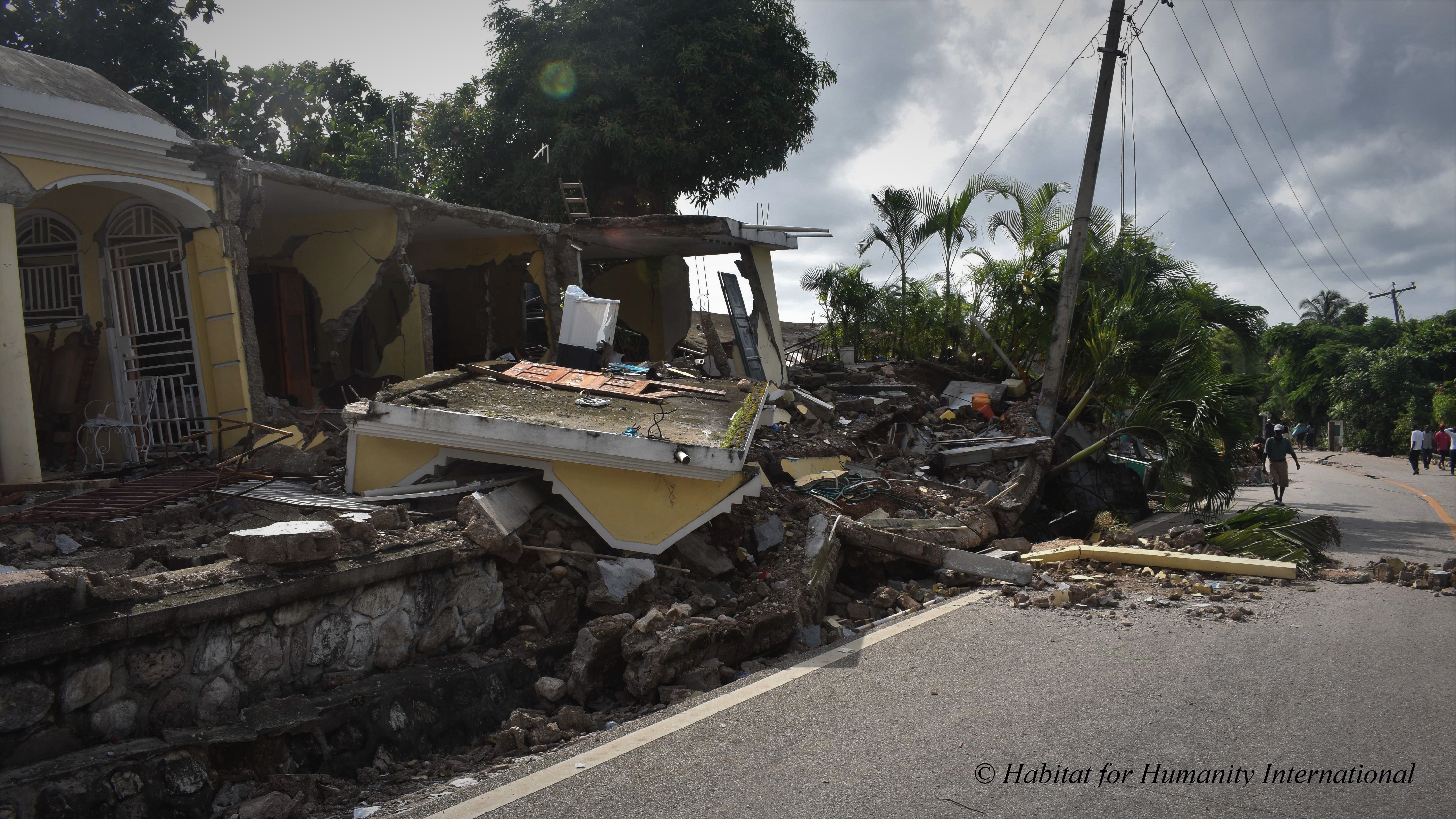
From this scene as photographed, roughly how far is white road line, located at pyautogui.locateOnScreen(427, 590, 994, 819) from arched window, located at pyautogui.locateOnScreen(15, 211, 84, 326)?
8.68 m

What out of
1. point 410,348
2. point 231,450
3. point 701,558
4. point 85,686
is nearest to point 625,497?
point 701,558

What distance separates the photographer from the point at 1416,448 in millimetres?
22016

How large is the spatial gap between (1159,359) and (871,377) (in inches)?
232

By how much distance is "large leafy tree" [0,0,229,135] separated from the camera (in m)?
17.8

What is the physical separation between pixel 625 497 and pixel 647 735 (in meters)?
2.46

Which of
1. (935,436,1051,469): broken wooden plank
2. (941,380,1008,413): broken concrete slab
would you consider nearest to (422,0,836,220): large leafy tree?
(941,380,1008,413): broken concrete slab

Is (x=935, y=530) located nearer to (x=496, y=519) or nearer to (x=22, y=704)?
(x=496, y=519)

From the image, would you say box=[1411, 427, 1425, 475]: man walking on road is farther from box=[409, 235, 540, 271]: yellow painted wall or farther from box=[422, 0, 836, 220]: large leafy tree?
box=[409, 235, 540, 271]: yellow painted wall

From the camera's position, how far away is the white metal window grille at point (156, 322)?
908 centimetres

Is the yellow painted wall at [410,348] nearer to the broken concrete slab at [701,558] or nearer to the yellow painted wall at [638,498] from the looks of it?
the yellow painted wall at [638,498]

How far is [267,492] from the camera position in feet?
21.4

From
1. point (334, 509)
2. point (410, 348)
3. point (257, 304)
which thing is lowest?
point (334, 509)

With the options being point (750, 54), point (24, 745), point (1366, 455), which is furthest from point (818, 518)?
point (1366, 455)

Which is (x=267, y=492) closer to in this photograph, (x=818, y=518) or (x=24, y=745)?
(x=24, y=745)
